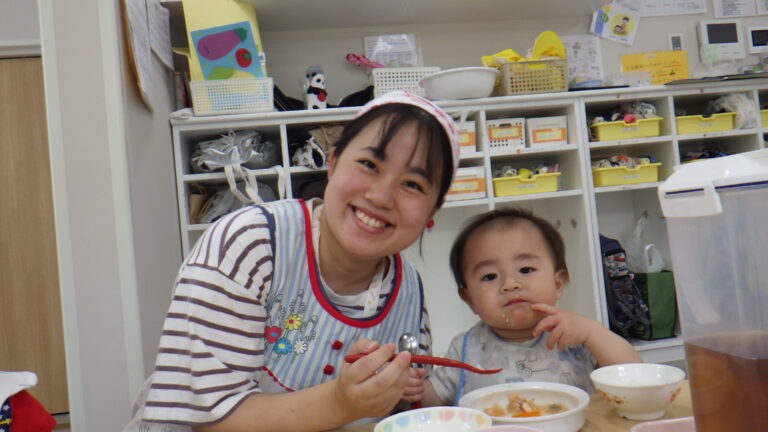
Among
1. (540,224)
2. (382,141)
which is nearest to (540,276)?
(540,224)

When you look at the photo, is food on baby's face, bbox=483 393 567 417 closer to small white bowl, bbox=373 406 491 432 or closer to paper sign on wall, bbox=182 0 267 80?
small white bowl, bbox=373 406 491 432

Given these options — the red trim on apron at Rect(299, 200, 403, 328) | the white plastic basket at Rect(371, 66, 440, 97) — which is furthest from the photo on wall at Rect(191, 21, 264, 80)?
the red trim on apron at Rect(299, 200, 403, 328)

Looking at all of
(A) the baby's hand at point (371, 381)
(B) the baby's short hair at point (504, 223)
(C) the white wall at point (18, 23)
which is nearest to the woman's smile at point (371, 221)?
(A) the baby's hand at point (371, 381)

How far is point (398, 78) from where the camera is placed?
2439 mm

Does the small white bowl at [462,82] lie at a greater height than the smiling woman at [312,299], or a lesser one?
greater

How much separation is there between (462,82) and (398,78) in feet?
1.03

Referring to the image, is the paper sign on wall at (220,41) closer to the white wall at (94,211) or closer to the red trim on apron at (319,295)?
the white wall at (94,211)

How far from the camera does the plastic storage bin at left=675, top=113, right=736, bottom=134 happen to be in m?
2.47

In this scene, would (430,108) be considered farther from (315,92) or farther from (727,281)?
(315,92)

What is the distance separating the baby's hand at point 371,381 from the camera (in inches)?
28.3

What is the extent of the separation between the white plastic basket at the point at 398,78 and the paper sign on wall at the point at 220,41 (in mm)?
503

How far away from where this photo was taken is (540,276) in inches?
46.8

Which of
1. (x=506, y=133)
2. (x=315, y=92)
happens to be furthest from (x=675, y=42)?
(x=315, y=92)

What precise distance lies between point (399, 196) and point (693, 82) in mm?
2108
